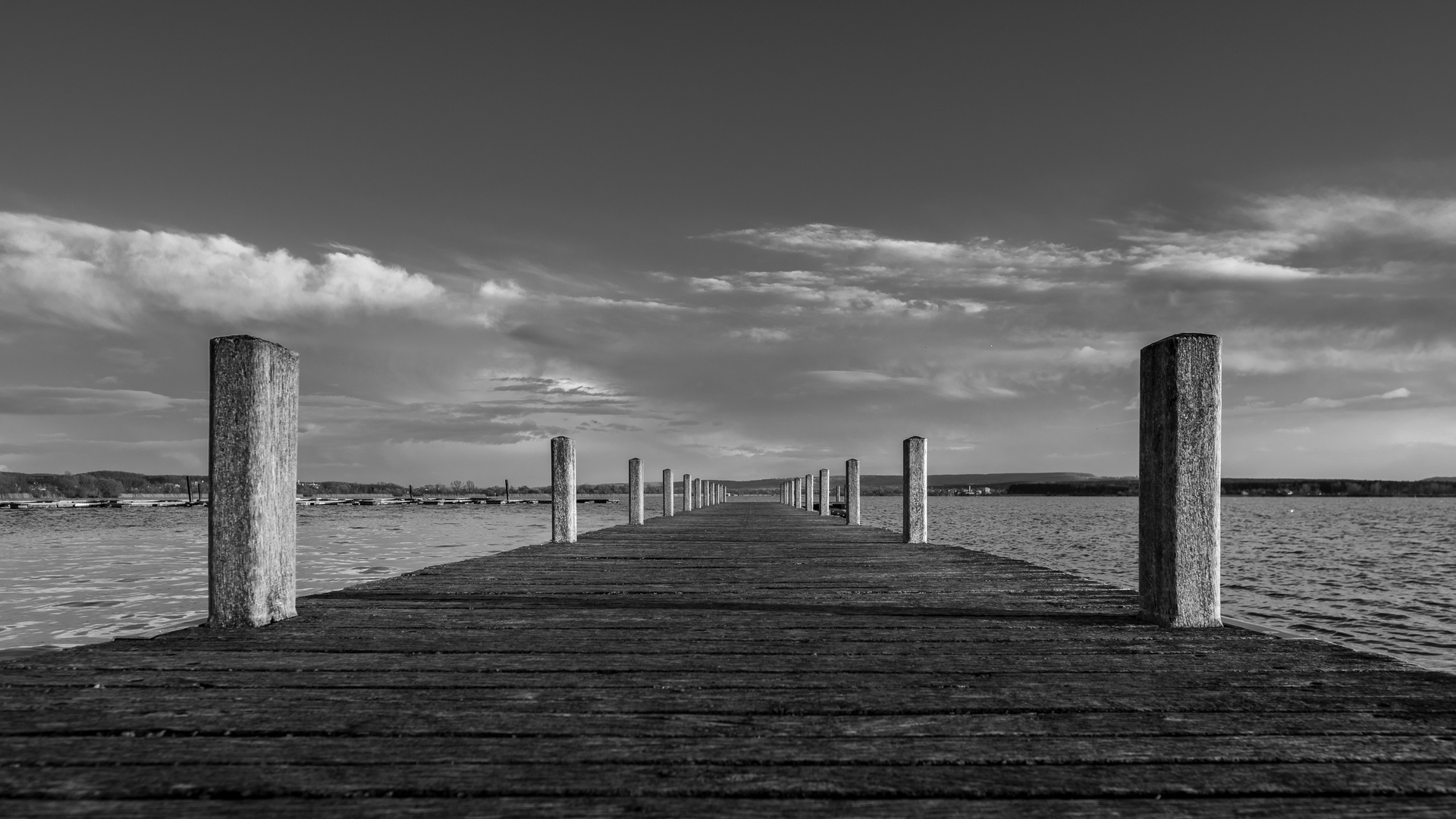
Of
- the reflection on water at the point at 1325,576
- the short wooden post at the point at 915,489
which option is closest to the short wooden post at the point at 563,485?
the short wooden post at the point at 915,489

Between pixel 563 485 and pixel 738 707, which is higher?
pixel 563 485

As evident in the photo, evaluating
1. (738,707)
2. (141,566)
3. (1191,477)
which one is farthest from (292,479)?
(141,566)

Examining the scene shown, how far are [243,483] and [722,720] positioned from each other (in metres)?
3.10

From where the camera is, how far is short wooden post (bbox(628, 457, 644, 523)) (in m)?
17.4

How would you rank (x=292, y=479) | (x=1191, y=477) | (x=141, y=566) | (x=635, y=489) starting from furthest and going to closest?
1. (x=635, y=489)
2. (x=141, y=566)
3. (x=292, y=479)
4. (x=1191, y=477)

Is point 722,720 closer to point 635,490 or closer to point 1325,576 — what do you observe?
point 635,490

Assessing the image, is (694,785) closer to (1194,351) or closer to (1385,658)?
(1385,658)

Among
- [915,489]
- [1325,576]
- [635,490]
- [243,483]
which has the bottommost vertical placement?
[1325,576]

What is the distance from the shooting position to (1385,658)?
3.86m

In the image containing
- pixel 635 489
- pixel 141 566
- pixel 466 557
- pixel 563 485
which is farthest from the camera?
pixel 466 557

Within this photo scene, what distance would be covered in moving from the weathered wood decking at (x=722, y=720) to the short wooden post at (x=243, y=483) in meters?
0.22

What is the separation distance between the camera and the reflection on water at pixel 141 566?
985 centimetres

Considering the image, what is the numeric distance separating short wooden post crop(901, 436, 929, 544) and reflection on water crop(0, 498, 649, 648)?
806 centimetres

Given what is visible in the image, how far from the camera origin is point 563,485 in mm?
11578
